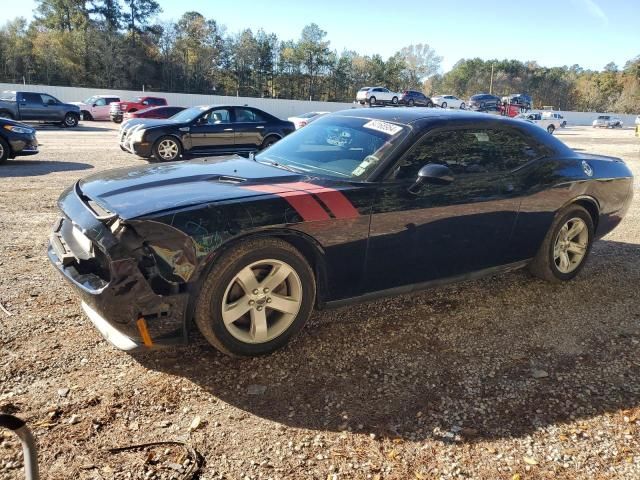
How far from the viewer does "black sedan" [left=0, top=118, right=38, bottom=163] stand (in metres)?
10.2

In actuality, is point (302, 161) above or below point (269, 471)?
above

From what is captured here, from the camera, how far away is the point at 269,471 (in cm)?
219

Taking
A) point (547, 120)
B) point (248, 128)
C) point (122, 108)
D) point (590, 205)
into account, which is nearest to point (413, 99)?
point (547, 120)

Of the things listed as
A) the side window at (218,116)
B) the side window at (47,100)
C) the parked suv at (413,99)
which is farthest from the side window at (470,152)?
the parked suv at (413,99)

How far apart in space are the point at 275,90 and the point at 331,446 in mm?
62604

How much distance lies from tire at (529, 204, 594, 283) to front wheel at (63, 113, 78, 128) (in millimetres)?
22673

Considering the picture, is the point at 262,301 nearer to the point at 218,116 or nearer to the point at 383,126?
the point at 383,126

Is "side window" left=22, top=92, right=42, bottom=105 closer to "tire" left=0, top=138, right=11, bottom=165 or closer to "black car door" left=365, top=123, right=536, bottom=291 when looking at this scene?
"tire" left=0, top=138, right=11, bottom=165

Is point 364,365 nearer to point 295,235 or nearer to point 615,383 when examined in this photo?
point 295,235

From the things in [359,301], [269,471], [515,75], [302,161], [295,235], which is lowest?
[269,471]

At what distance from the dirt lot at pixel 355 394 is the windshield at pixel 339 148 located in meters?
1.12

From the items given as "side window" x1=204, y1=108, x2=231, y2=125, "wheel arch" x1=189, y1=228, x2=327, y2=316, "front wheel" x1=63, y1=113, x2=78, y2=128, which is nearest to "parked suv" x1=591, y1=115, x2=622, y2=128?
"front wheel" x1=63, y1=113, x2=78, y2=128

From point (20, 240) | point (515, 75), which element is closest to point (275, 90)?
point (515, 75)

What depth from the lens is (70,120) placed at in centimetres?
2236
